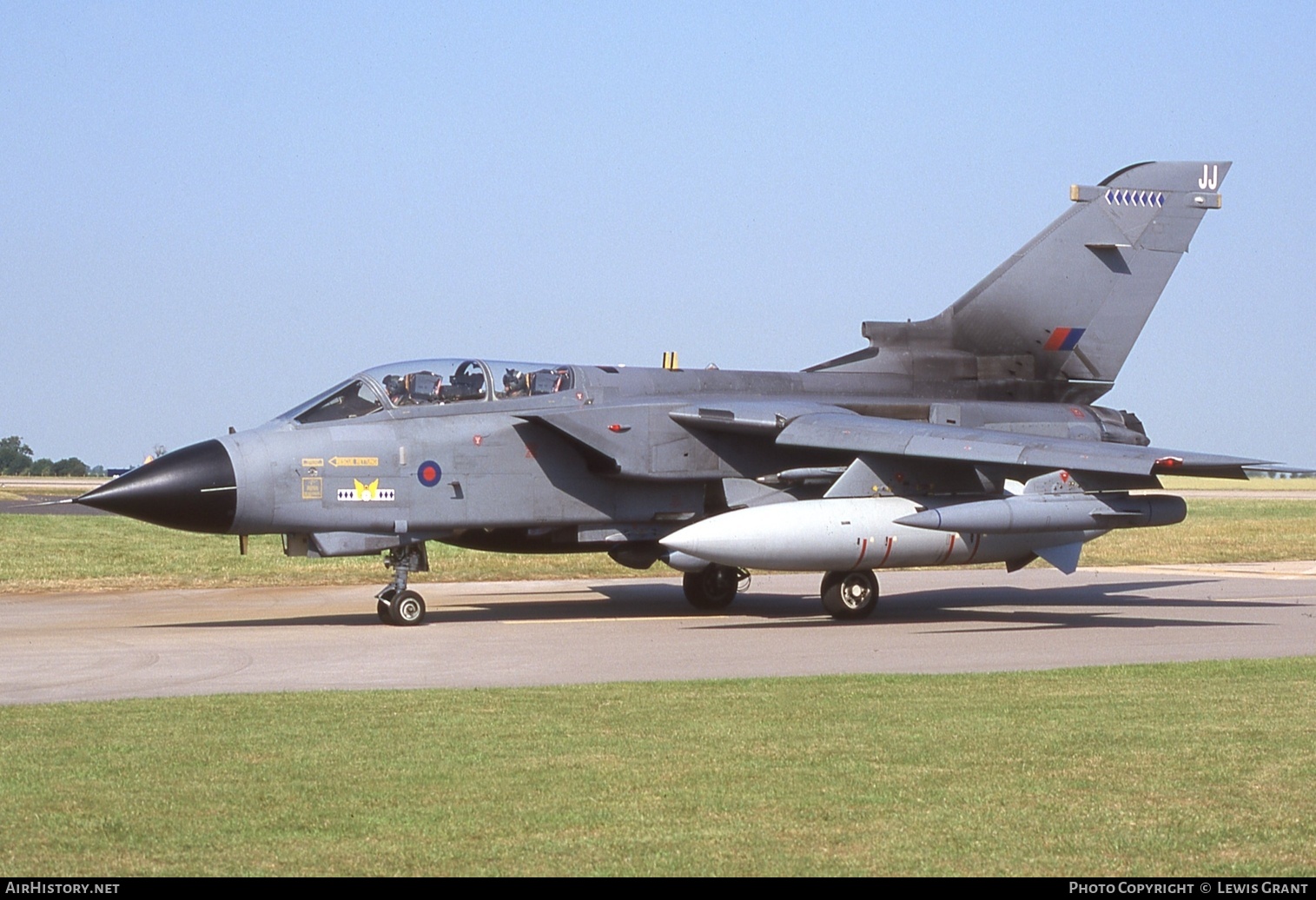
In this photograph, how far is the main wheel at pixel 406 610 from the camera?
1642 centimetres

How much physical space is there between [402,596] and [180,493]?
2882mm

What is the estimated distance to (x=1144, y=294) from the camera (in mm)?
20297

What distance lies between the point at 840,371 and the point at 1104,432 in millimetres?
3517

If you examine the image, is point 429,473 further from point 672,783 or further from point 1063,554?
point 672,783

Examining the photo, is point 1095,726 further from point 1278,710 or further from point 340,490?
point 340,490

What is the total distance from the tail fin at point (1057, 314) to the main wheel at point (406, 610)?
6.41 meters

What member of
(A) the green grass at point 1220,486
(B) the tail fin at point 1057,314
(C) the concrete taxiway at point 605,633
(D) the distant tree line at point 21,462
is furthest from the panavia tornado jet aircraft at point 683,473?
(D) the distant tree line at point 21,462

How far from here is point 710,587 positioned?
19.2m

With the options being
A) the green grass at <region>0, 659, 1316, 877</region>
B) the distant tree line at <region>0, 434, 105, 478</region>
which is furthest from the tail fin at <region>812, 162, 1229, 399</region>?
the distant tree line at <region>0, 434, 105, 478</region>

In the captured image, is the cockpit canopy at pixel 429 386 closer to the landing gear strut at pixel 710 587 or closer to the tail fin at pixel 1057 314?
the landing gear strut at pixel 710 587

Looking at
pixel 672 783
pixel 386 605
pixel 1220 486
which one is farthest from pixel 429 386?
pixel 1220 486

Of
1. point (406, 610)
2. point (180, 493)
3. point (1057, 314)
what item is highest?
point (1057, 314)

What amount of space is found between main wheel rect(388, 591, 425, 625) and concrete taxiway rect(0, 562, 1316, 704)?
0.25m

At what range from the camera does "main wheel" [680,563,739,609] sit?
62.9ft
